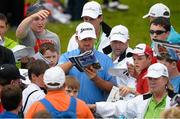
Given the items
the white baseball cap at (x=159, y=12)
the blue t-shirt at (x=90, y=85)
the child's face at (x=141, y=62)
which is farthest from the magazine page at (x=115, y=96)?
the white baseball cap at (x=159, y=12)

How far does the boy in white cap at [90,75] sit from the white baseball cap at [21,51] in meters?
1.00

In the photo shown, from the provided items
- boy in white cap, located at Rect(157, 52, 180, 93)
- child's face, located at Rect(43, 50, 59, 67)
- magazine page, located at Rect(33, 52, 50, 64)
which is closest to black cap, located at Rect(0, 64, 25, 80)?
magazine page, located at Rect(33, 52, 50, 64)

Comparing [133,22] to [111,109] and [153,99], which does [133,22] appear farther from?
[153,99]

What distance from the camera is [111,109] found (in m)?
12.6

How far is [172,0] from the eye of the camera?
25.2 metres

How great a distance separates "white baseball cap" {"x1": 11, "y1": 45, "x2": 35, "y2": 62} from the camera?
46.6 ft

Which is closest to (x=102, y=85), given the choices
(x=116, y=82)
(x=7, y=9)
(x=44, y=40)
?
(x=116, y=82)

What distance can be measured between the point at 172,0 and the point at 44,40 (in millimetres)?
10880

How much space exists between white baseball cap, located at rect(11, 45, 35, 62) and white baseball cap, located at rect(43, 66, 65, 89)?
7.62 ft

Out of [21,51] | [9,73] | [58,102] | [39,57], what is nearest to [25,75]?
[39,57]

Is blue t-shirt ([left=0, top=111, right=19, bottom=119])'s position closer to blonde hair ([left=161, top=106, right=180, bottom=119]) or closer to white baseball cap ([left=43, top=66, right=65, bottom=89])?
white baseball cap ([left=43, top=66, right=65, bottom=89])

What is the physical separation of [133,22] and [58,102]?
1219 centimetres

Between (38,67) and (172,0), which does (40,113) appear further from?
(172,0)

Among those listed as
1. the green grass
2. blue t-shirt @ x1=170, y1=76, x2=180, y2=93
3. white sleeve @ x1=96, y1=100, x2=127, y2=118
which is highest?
blue t-shirt @ x1=170, y1=76, x2=180, y2=93
